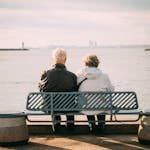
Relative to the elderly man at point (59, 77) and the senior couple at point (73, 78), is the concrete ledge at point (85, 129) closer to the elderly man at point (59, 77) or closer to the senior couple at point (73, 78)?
the senior couple at point (73, 78)

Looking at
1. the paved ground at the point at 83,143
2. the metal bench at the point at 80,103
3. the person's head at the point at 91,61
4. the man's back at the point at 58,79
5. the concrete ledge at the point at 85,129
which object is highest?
the person's head at the point at 91,61

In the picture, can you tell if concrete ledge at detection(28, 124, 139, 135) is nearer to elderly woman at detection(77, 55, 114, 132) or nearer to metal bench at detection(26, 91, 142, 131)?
elderly woman at detection(77, 55, 114, 132)

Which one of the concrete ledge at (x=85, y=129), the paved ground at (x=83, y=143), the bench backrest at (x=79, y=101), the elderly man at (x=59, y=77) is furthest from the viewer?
the concrete ledge at (x=85, y=129)

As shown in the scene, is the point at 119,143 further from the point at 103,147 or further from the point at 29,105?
the point at 29,105

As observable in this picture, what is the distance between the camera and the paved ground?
25.7 feet

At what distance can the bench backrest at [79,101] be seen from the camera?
837 cm

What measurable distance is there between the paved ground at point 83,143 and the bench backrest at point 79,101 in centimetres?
49

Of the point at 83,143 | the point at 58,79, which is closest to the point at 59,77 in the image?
the point at 58,79

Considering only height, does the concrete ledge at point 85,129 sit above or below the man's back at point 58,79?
below

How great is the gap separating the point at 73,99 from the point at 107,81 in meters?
0.72

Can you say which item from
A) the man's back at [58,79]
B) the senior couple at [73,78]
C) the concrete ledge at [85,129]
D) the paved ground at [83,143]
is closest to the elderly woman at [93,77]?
the senior couple at [73,78]

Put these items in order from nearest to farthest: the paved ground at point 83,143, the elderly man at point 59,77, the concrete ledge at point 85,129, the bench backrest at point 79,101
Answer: the paved ground at point 83,143 → the bench backrest at point 79,101 → the elderly man at point 59,77 → the concrete ledge at point 85,129

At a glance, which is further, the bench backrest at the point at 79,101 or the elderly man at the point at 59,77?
the elderly man at the point at 59,77

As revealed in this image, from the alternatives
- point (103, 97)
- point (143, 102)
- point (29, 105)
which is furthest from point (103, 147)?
point (143, 102)
